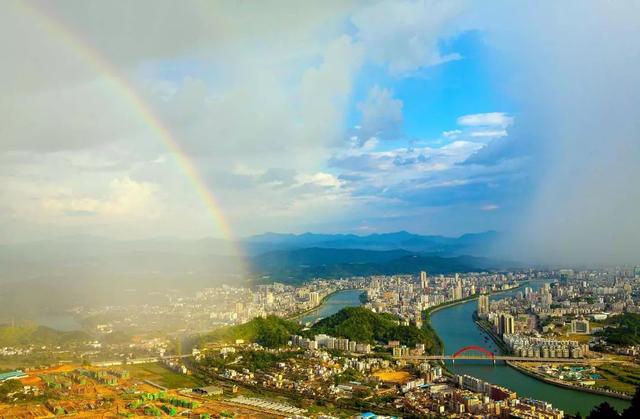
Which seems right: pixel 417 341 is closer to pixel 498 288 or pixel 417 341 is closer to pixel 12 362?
pixel 12 362

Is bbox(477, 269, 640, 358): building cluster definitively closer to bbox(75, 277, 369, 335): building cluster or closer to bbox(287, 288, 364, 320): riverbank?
bbox(287, 288, 364, 320): riverbank

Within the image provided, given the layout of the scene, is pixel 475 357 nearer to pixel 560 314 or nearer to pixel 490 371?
pixel 490 371

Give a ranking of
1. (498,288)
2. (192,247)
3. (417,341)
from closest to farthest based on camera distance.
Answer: (417,341), (498,288), (192,247)

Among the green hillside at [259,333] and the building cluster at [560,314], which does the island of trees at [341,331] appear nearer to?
the green hillside at [259,333]

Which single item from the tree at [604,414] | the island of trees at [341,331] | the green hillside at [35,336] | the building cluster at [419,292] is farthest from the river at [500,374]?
the green hillside at [35,336]

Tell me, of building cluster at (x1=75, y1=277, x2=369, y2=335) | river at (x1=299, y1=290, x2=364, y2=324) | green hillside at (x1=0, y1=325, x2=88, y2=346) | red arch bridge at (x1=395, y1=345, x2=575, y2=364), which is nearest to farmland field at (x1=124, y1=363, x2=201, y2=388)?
green hillside at (x1=0, y1=325, x2=88, y2=346)

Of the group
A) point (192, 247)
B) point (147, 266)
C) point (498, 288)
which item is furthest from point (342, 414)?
point (192, 247)

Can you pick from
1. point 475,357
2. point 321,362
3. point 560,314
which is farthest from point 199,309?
point 560,314
